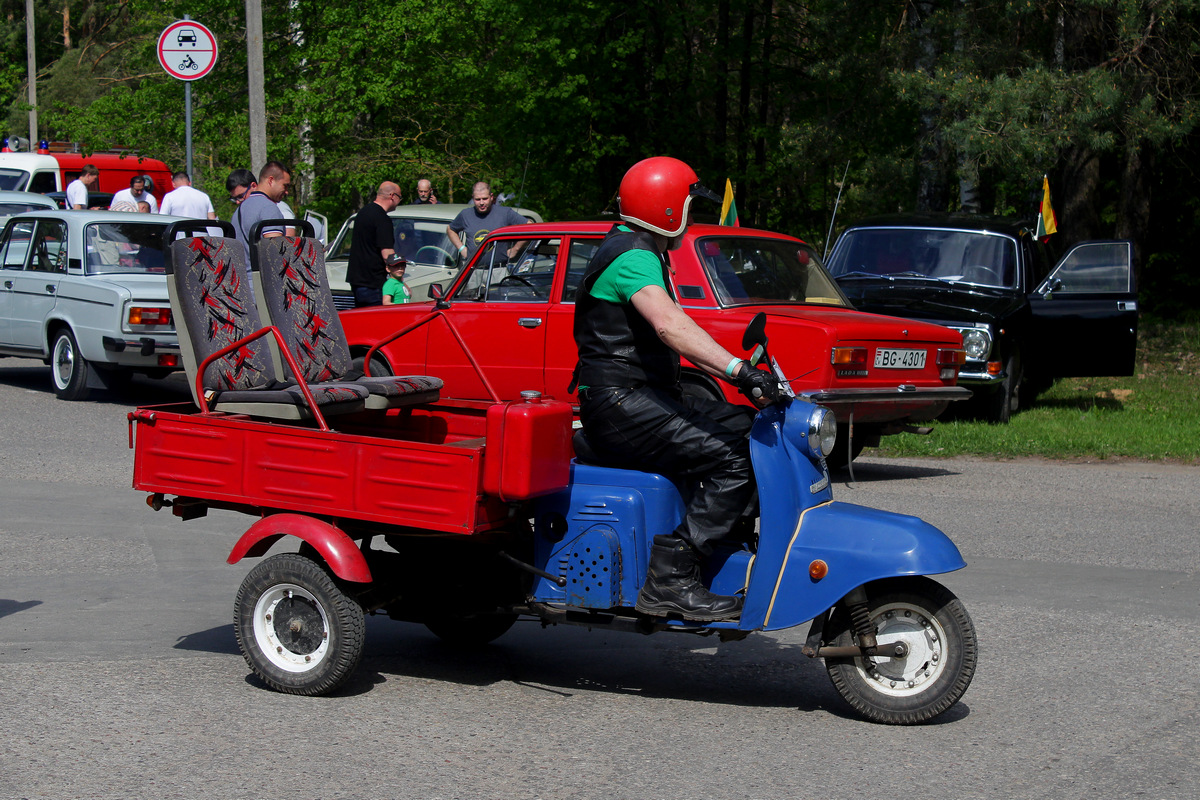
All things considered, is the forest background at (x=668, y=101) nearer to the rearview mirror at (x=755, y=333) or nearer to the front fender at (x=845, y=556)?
the front fender at (x=845, y=556)

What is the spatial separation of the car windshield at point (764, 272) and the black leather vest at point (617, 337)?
4373 mm

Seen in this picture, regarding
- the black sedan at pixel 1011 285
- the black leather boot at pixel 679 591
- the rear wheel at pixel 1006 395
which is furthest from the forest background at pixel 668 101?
the black leather boot at pixel 679 591

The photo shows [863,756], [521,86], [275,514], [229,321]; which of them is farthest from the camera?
[521,86]

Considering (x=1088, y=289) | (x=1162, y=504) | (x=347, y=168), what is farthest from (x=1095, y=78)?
(x=347, y=168)

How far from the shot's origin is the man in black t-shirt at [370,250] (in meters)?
13.5

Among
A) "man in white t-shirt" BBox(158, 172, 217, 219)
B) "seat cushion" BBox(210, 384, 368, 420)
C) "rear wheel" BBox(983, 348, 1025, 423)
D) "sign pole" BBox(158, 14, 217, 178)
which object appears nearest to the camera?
"seat cushion" BBox(210, 384, 368, 420)

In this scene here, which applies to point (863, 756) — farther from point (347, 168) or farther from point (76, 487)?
point (347, 168)

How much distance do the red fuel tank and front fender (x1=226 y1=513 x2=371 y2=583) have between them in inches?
24.3

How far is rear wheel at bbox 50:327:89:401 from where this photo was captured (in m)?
13.6

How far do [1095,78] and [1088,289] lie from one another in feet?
14.3

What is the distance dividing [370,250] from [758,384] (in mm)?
9560

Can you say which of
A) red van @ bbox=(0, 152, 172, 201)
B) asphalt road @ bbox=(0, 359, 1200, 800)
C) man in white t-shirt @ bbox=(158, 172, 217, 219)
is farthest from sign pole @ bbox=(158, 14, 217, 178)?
red van @ bbox=(0, 152, 172, 201)

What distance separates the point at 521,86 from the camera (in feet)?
70.3

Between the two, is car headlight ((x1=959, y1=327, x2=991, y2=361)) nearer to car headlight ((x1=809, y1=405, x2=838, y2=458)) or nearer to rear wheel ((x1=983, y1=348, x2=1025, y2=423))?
rear wheel ((x1=983, y1=348, x2=1025, y2=423))
